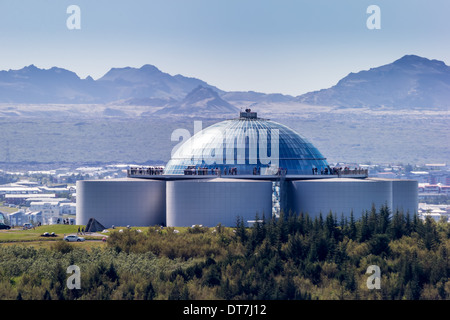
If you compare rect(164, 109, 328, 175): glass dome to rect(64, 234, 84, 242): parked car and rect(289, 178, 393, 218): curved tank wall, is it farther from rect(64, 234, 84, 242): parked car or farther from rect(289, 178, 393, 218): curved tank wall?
rect(64, 234, 84, 242): parked car

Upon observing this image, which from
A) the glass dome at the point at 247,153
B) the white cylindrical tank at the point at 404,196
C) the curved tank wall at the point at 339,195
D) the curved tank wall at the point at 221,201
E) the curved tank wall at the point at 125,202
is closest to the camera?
the curved tank wall at the point at 221,201

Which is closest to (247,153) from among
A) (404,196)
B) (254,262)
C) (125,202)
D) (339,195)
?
(339,195)

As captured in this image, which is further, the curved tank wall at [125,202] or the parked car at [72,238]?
the curved tank wall at [125,202]

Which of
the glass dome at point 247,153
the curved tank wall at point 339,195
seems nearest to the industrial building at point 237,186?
the glass dome at point 247,153

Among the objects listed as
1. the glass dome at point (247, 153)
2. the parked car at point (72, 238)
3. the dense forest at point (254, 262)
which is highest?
the glass dome at point (247, 153)

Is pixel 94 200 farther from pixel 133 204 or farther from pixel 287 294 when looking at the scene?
pixel 287 294

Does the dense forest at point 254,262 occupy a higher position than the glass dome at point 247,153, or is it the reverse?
the glass dome at point 247,153

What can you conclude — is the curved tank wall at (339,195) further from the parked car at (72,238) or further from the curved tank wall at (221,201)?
the parked car at (72,238)

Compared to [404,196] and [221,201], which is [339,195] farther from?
[221,201]
